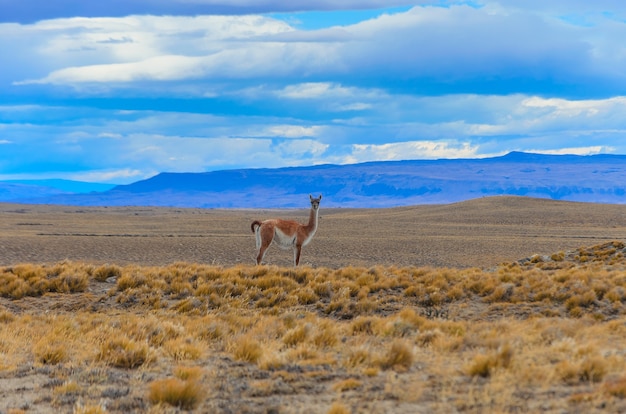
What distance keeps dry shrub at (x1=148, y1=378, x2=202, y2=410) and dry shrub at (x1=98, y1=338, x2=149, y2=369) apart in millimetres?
1953

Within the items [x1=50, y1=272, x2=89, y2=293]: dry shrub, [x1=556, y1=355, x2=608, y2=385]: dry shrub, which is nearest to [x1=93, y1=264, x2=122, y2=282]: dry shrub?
[x1=50, y1=272, x2=89, y2=293]: dry shrub

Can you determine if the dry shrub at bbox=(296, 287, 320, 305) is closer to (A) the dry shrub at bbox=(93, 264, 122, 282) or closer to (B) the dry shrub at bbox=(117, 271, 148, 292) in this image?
(B) the dry shrub at bbox=(117, 271, 148, 292)

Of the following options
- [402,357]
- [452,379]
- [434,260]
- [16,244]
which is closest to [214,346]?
Result: [402,357]

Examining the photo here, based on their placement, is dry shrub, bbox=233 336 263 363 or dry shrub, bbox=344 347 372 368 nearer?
dry shrub, bbox=344 347 372 368

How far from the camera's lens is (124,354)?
966cm

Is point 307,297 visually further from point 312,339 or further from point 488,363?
point 488,363

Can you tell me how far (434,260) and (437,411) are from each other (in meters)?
30.2

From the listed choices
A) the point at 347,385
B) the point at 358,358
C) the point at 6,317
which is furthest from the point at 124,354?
the point at 6,317

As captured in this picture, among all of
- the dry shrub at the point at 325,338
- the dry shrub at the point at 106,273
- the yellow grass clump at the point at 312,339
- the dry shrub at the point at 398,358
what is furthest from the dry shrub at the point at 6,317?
the dry shrub at the point at 398,358

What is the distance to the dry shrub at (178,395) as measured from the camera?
7504 millimetres

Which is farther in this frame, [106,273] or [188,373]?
[106,273]

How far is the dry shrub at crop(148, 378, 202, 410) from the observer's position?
7.50 meters

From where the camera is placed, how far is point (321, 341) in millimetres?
10617

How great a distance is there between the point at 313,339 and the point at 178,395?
138 inches
